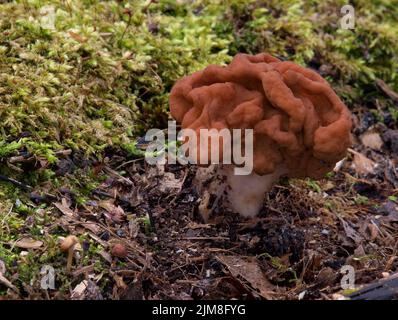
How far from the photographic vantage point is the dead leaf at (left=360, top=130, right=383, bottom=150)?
526 centimetres

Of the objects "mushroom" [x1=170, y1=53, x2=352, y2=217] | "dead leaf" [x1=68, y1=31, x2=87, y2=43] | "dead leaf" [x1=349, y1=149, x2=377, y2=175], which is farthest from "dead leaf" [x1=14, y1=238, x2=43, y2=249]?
"dead leaf" [x1=349, y1=149, x2=377, y2=175]

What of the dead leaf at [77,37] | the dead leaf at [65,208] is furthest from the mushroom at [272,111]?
the dead leaf at [77,37]

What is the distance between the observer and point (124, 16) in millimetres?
5105

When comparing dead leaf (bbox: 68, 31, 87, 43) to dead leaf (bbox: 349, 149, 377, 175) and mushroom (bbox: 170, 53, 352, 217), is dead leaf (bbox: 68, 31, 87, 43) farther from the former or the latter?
dead leaf (bbox: 349, 149, 377, 175)

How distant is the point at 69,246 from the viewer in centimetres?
315

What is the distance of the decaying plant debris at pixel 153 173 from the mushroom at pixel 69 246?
2.4 inches

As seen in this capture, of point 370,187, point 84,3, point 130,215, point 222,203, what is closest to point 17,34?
point 84,3

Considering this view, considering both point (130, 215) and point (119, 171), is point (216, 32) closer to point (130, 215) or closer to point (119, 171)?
point (119, 171)

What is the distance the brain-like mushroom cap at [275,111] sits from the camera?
Answer: 3406 mm

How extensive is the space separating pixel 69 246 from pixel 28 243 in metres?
0.30

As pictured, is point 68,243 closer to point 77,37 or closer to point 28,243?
point 28,243

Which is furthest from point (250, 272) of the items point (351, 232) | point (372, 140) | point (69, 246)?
point (372, 140)

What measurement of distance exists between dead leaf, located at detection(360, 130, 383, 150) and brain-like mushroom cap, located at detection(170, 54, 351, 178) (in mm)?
1784
